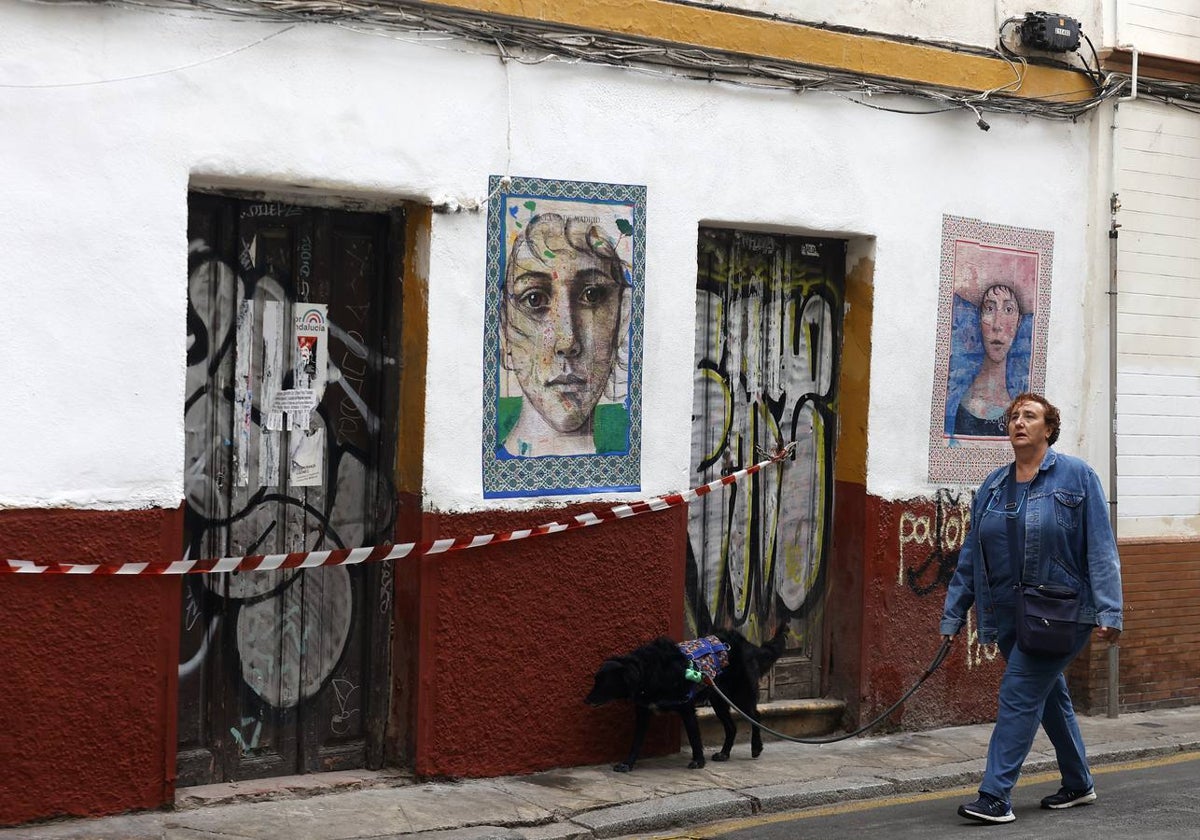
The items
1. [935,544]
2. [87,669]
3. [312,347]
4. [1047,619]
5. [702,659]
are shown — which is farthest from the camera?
[935,544]

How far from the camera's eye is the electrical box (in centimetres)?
965

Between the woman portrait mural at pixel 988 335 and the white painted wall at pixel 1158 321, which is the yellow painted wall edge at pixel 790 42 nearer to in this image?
the white painted wall at pixel 1158 321

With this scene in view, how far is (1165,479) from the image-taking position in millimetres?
10406

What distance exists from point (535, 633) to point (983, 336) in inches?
140

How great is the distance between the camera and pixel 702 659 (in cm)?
808

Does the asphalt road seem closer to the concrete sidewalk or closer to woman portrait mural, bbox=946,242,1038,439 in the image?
the concrete sidewalk

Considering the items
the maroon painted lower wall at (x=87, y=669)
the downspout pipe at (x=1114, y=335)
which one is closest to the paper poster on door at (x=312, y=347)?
the maroon painted lower wall at (x=87, y=669)

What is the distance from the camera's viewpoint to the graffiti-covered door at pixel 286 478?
741cm

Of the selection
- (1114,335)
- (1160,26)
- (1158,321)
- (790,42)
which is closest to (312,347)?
(790,42)

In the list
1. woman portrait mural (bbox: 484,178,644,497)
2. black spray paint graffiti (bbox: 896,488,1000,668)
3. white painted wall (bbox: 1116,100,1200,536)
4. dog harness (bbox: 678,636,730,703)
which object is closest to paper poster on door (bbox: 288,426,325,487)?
woman portrait mural (bbox: 484,178,644,497)

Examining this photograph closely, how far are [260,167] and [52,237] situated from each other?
100 centimetres

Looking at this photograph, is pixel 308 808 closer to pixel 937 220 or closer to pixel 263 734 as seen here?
pixel 263 734

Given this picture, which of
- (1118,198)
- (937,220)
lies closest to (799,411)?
(937,220)

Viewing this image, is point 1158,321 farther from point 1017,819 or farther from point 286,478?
point 286,478
